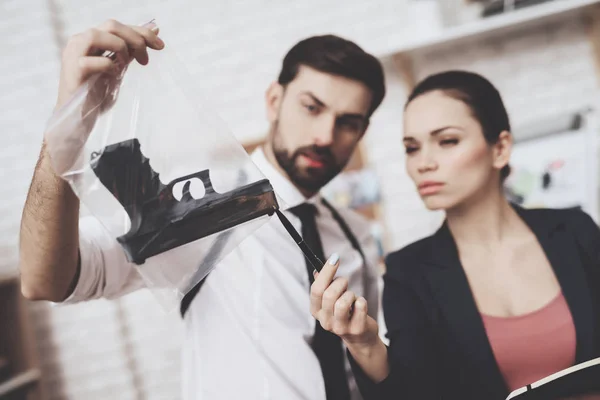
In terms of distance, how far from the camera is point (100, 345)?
183 cm

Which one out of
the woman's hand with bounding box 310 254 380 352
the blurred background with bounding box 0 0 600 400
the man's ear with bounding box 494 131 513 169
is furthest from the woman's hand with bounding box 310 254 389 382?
the blurred background with bounding box 0 0 600 400

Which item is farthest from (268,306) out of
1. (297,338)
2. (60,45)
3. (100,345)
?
(60,45)

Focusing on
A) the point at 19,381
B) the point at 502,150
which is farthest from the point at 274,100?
the point at 19,381

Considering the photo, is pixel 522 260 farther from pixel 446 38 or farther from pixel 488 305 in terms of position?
pixel 446 38

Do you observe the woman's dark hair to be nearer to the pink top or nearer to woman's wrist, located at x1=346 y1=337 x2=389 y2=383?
the pink top

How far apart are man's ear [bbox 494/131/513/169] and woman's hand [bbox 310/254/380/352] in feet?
1.80

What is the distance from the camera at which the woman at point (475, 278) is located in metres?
0.79

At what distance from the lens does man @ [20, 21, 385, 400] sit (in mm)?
599

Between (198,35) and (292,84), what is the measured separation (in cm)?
99

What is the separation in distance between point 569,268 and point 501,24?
991mm

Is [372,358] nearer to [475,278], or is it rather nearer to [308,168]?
[475,278]

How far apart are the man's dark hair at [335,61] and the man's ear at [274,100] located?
2cm

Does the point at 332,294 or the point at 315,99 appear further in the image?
the point at 315,99

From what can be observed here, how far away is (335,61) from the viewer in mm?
1012
